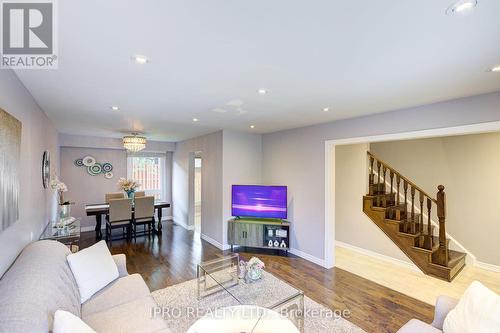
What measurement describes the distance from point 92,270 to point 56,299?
65cm

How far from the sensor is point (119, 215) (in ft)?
16.5

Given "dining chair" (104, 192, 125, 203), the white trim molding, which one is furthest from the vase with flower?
"dining chair" (104, 192, 125, 203)

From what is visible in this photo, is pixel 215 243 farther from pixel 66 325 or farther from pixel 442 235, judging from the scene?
pixel 442 235

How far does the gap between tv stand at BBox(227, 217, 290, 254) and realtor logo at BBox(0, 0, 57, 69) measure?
3570 millimetres

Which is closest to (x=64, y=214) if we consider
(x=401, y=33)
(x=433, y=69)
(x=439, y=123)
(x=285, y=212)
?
(x=285, y=212)

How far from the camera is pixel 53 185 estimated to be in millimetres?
3449

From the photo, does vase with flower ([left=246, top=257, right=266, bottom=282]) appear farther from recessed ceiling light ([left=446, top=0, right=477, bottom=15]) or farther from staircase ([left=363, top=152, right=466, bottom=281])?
staircase ([left=363, top=152, right=466, bottom=281])

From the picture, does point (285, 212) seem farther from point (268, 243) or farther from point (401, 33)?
point (401, 33)

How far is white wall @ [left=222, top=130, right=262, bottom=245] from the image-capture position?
15.2 feet

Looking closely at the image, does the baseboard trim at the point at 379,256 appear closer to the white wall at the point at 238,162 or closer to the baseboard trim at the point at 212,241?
the white wall at the point at 238,162

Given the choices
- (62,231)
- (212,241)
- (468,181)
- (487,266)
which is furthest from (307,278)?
(62,231)

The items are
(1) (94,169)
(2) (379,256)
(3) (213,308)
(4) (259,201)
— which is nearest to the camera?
(3) (213,308)

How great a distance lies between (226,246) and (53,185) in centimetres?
306

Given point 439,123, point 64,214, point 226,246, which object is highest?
point 439,123
